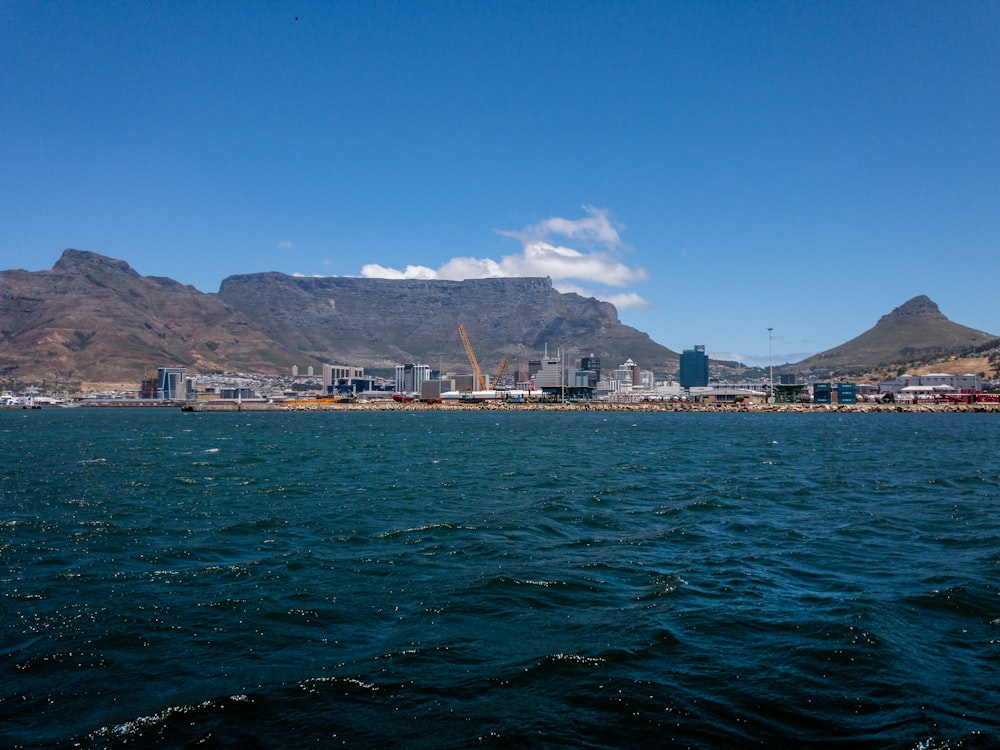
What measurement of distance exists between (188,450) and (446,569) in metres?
46.9

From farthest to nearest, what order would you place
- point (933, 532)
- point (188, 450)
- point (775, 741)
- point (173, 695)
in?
point (188, 450), point (933, 532), point (173, 695), point (775, 741)

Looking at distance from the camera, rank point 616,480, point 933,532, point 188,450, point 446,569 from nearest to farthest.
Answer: point 446,569 → point 933,532 → point 616,480 → point 188,450

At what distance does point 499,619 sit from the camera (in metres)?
13.5

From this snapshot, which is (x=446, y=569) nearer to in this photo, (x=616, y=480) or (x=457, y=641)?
(x=457, y=641)

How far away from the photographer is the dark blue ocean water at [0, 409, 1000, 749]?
910cm

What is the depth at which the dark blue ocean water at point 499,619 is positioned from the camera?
9102 millimetres

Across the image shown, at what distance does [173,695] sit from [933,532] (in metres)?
22.6

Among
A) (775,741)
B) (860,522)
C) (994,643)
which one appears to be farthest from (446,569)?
(860,522)

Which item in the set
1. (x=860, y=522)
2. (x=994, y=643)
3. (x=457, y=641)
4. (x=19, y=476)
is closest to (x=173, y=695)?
(x=457, y=641)

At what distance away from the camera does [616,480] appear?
1412 inches

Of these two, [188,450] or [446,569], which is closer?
[446,569]

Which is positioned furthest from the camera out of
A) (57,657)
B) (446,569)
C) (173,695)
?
(446,569)

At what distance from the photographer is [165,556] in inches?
739

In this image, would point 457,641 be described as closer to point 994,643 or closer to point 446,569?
point 446,569
